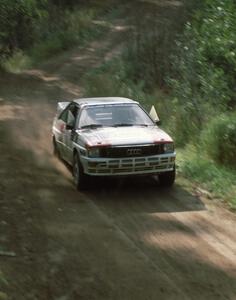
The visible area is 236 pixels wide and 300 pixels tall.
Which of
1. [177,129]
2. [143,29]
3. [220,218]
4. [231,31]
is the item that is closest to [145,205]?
[220,218]

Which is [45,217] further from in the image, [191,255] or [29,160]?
[29,160]

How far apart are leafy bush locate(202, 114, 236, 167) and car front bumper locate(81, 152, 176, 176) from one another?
242 cm

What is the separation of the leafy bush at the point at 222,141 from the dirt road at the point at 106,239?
67.6 inches

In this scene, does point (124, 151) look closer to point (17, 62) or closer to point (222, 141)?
point (222, 141)

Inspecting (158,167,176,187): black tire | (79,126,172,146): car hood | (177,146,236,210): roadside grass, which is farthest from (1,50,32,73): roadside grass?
(158,167,176,187): black tire

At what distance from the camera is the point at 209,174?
11.5m

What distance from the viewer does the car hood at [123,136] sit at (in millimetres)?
10391

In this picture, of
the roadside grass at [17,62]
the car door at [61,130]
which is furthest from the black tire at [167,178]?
the roadside grass at [17,62]

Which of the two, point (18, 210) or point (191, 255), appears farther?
point (18, 210)

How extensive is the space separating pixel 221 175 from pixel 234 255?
3865 mm

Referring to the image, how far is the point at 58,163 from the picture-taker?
42.8 feet

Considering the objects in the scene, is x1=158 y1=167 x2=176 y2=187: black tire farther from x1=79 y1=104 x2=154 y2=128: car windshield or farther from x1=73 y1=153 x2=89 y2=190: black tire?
x1=73 y1=153 x2=89 y2=190: black tire

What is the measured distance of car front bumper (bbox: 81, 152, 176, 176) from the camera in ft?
33.8

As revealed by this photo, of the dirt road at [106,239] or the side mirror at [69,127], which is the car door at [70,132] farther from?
the dirt road at [106,239]
